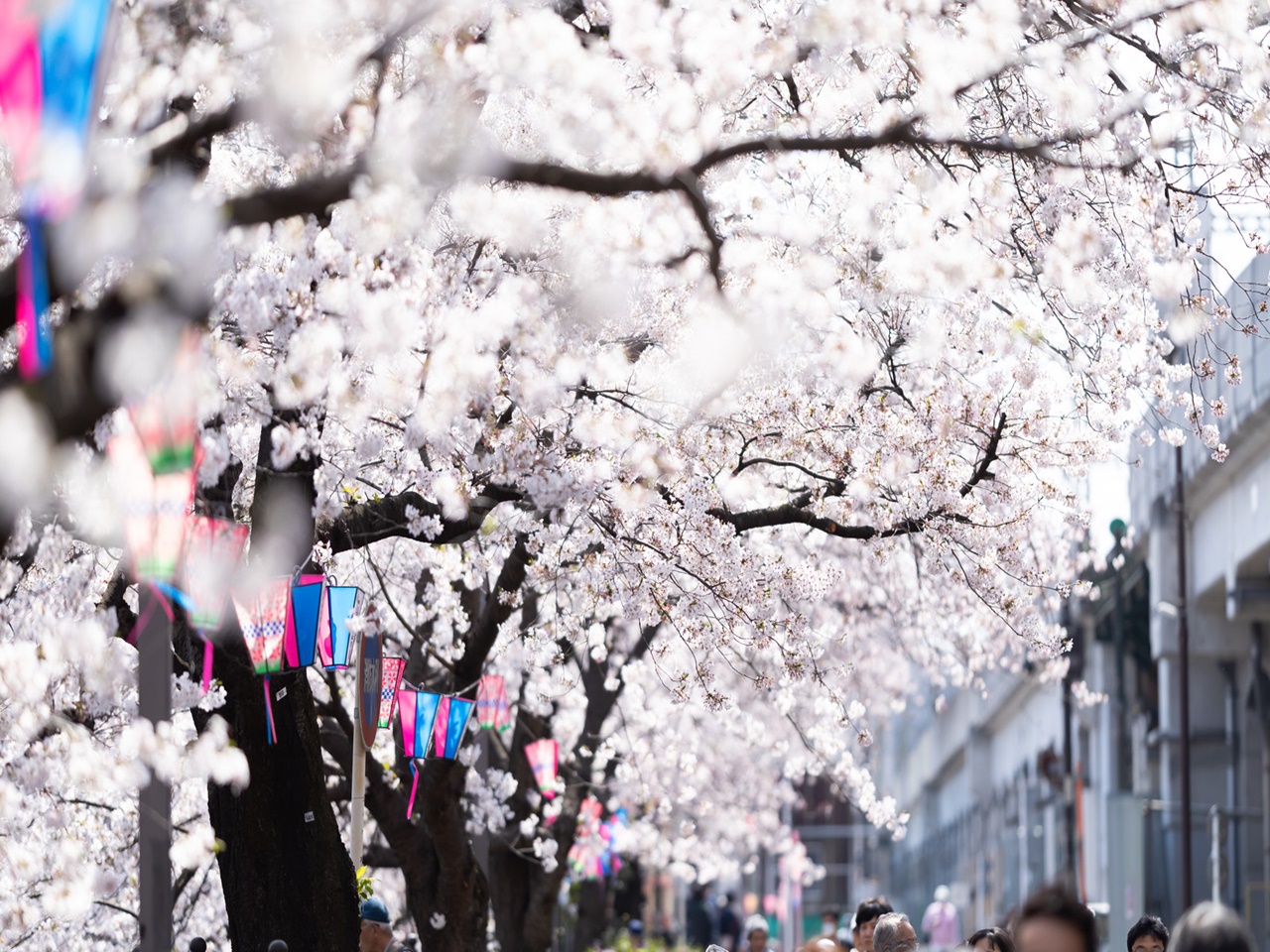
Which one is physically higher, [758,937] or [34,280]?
[34,280]

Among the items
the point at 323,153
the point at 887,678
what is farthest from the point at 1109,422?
the point at 887,678

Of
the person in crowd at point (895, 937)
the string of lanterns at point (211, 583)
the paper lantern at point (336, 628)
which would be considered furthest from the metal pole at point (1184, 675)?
the person in crowd at point (895, 937)

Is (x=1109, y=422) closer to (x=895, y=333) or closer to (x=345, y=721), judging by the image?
(x=895, y=333)

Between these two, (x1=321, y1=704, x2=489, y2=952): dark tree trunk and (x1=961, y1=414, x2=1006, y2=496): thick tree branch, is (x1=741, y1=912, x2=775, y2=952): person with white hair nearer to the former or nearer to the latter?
(x1=321, y1=704, x2=489, y2=952): dark tree trunk

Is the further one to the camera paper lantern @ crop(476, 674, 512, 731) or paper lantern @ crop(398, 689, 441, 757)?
paper lantern @ crop(476, 674, 512, 731)

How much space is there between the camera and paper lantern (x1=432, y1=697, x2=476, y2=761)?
1187cm

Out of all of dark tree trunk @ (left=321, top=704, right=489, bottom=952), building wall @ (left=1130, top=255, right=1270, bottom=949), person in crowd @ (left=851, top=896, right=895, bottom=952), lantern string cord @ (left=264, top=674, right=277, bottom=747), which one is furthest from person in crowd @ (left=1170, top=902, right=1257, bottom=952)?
building wall @ (left=1130, top=255, right=1270, bottom=949)

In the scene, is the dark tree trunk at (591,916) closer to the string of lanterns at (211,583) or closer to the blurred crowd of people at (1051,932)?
the blurred crowd of people at (1051,932)

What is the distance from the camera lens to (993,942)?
7980 millimetres

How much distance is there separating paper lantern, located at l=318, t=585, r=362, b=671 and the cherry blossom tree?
1.05ft

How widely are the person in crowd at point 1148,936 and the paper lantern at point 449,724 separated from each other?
5.37 meters

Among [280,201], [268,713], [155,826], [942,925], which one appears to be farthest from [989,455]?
[942,925]

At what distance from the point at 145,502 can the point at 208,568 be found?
1212mm

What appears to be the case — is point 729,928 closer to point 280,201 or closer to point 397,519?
point 397,519
